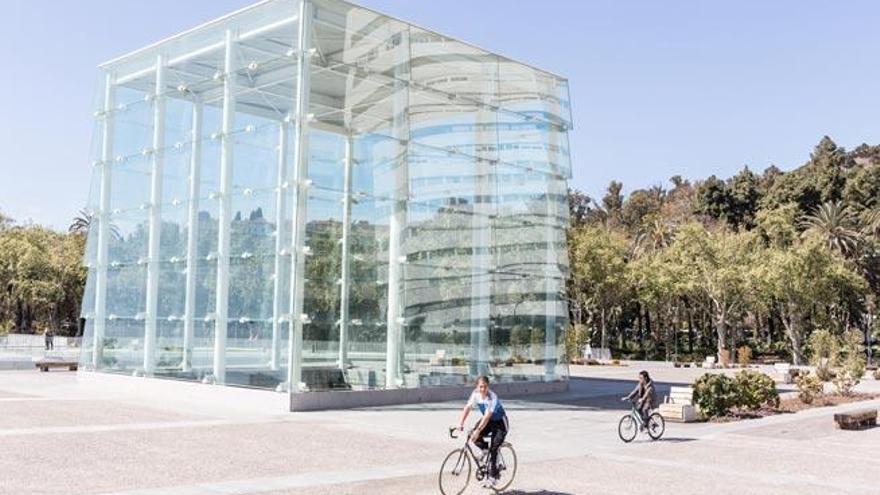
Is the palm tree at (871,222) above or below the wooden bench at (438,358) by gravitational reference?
above

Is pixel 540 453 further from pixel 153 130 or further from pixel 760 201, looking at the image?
pixel 760 201

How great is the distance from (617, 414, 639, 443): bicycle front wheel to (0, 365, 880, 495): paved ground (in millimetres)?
564

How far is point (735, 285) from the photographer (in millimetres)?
57062

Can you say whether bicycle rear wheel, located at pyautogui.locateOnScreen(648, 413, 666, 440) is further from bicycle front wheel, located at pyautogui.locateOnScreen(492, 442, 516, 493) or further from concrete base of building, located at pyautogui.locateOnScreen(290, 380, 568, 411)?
concrete base of building, located at pyautogui.locateOnScreen(290, 380, 568, 411)

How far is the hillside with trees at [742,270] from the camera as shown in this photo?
2216 inches

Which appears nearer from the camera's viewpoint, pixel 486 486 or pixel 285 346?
pixel 486 486

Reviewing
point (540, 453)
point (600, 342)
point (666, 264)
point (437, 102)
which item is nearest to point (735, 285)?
point (666, 264)

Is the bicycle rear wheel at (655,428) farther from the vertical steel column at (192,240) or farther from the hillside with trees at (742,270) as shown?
the hillside with trees at (742,270)

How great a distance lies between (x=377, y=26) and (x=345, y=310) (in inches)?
334

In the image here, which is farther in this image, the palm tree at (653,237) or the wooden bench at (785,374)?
the palm tree at (653,237)

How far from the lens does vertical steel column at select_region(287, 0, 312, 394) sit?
2280cm

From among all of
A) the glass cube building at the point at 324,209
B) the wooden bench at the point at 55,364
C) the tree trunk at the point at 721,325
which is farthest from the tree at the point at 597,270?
the wooden bench at the point at 55,364

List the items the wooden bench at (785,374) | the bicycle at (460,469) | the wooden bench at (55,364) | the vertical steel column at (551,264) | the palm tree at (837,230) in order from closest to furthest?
the bicycle at (460,469), the vertical steel column at (551,264), the wooden bench at (55,364), the wooden bench at (785,374), the palm tree at (837,230)

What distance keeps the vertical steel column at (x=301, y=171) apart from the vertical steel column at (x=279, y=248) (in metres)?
0.39
